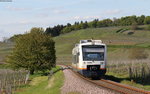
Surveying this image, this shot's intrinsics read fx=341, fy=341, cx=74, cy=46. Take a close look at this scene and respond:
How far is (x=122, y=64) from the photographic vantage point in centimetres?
5362

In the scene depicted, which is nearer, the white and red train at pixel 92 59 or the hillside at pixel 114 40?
the white and red train at pixel 92 59

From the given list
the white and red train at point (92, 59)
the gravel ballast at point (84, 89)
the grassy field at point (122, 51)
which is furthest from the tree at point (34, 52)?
the gravel ballast at point (84, 89)

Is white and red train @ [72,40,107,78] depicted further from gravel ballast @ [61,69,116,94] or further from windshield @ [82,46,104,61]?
gravel ballast @ [61,69,116,94]

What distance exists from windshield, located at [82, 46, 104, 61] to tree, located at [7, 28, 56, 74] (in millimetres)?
30629

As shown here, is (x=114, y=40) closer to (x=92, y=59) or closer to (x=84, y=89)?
(x=92, y=59)

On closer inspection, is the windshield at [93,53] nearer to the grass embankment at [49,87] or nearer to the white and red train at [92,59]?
the white and red train at [92,59]

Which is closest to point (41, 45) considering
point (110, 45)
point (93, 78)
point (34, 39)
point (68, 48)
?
point (34, 39)

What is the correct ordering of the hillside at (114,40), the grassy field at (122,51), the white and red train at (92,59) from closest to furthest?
1. the white and red train at (92,59)
2. the grassy field at (122,51)
3. the hillside at (114,40)

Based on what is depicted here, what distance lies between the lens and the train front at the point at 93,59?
1161 inches

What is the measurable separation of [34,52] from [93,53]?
32194 mm

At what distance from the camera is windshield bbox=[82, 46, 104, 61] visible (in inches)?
1179

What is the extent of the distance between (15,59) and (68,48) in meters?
76.1

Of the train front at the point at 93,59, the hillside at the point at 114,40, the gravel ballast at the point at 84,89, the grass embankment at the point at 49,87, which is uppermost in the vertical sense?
the hillside at the point at 114,40

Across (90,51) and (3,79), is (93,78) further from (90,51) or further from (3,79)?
(3,79)
